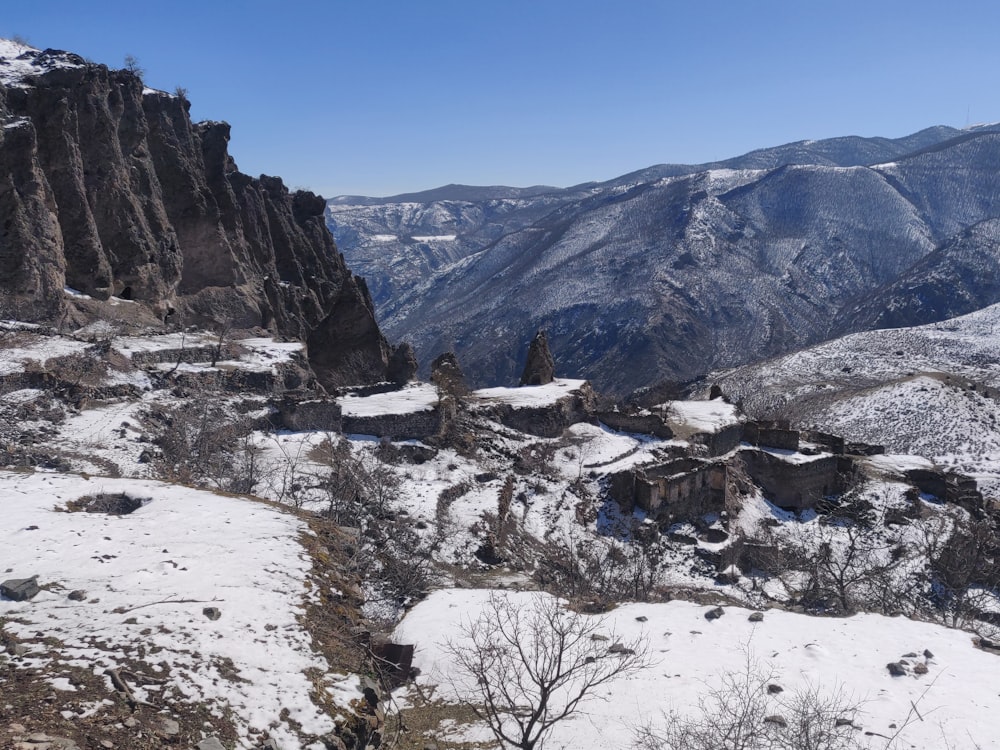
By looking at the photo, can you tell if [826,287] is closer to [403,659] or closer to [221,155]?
[221,155]

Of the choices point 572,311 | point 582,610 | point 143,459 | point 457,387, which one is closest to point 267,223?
point 457,387

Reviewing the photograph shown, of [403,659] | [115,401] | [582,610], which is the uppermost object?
[115,401]

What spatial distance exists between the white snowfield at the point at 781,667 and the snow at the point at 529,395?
21.9 metres

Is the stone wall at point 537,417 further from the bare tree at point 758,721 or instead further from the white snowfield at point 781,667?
the bare tree at point 758,721

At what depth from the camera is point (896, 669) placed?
10.6m

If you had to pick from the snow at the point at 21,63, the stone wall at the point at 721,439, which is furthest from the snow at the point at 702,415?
the snow at the point at 21,63

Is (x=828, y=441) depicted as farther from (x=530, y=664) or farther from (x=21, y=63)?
(x=21, y=63)

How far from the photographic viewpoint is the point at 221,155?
177 feet

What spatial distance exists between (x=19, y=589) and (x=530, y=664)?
738cm

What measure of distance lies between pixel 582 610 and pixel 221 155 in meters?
51.6

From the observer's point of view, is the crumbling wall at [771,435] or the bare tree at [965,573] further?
the crumbling wall at [771,435]

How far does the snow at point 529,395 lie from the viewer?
3588 cm

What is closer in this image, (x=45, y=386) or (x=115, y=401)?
(x=45, y=386)

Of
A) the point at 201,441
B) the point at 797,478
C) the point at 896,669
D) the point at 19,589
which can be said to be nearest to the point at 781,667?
the point at 896,669
